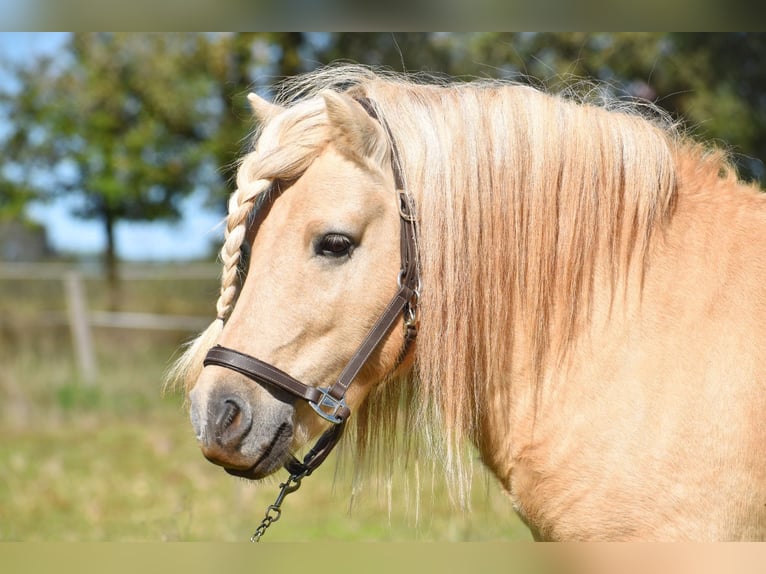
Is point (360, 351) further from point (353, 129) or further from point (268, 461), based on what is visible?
point (353, 129)

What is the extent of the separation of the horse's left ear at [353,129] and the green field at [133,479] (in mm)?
1204

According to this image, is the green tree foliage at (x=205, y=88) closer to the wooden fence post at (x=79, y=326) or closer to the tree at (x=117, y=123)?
the tree at (x=117, y=123)

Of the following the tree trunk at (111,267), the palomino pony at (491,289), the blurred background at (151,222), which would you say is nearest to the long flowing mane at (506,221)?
the palomino pony at (491,289)

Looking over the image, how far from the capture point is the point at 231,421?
7.35 feet

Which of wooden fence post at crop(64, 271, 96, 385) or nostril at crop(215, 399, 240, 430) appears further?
wooden fence post at crop(64, 271, 96, 385)

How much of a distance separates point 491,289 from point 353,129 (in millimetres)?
677

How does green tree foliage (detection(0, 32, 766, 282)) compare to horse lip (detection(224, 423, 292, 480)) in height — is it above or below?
below

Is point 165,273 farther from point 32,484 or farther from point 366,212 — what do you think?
point 366,212

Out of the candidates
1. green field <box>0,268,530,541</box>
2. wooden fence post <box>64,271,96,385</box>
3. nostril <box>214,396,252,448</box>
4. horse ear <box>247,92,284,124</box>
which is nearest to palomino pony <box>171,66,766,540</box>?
nostril <box>214,396,252,448</box>

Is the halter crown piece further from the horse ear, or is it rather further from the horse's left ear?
the horse ear

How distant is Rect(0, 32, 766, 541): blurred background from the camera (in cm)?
594

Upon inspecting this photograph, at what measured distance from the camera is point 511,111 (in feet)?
7.97

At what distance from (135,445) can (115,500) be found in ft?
6.88

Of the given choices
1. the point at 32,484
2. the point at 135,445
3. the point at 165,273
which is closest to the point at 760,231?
Answer: the point at 32,484
